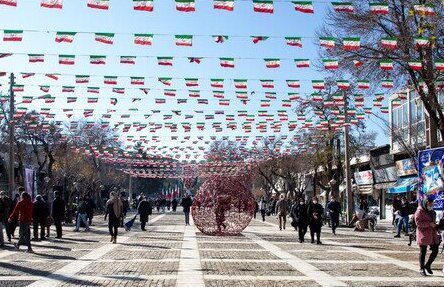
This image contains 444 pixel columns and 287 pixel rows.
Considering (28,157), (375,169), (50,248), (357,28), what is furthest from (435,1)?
(28,157)

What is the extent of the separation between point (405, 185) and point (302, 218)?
20.4m

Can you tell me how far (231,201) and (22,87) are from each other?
10027mm

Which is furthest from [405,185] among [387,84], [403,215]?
[387,84]

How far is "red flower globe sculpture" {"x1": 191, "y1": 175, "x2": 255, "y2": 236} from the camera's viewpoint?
1039 inches

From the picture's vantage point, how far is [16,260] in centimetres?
1633

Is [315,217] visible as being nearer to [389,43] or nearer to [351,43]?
[351,43]

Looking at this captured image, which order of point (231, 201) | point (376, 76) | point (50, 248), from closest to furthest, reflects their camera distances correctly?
point (50, 248)
point (376, 76)
point (231, 201)

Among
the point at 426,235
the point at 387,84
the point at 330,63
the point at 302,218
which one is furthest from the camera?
the point at 387,84

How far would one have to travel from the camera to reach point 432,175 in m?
19.7

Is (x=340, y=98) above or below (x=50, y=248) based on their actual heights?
above

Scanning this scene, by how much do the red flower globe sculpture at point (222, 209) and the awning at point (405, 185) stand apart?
52.2ft

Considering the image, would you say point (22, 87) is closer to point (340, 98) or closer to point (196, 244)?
point (196, 244)

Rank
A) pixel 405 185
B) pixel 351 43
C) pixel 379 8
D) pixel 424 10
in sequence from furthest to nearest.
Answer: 1. pixel 405 185
2. pixel 351 43
3. pixel 379 8
4. pixel 424 10

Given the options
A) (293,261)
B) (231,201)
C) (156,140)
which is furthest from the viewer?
(156,140)
